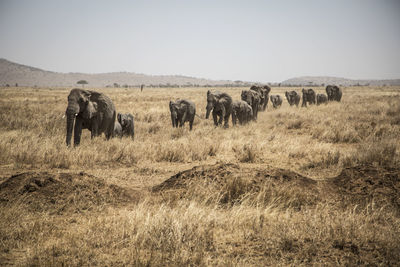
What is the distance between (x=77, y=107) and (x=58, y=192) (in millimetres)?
5281

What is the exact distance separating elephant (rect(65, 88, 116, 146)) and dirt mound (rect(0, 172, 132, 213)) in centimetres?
435

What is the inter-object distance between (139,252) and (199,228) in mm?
868

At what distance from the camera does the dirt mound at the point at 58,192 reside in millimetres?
4688

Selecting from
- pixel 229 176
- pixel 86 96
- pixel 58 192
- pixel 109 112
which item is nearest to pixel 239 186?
pixel 229 176

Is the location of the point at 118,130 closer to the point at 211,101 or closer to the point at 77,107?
the point at 77,107

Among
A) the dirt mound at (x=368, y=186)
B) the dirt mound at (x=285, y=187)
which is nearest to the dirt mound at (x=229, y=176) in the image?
the dirt mound at (x=285, y=187)

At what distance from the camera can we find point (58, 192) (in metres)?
4.99

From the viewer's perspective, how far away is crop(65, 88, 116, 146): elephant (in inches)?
374

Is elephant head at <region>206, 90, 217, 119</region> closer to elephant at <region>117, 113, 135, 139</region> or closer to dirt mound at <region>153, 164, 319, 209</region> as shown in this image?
elephant at <region>117, 113, 135, 139</region>

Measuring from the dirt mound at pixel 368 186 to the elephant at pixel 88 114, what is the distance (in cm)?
797

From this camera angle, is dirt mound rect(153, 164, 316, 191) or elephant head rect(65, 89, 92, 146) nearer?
dirt mound rect(153, 164, 316, 191)

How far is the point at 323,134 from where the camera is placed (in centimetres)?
1226

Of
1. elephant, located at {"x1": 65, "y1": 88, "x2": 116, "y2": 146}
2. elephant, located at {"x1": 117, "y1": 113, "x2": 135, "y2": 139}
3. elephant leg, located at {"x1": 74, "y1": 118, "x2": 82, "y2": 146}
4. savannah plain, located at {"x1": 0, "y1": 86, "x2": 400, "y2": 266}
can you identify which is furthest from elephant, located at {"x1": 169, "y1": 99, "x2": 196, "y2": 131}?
savannah plain, located at {"x1": 0, "y1": 86, "x2": 400, "y2": 266}

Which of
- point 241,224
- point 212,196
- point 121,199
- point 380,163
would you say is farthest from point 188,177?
point 380,163
